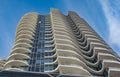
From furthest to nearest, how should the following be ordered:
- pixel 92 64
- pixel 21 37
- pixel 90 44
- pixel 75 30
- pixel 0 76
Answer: pixel 75 30 → pixel 21 37 → pixel 90 44 → pixel 92 64 → pixel 0 76

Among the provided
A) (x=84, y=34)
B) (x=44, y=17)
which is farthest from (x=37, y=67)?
(x=44, y=17)

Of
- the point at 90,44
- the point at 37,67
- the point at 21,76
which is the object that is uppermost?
the point at 90,44

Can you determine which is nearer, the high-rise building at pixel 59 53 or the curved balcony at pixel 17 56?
the high-rise building at pixel 59 53

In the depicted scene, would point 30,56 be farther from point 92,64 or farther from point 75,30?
point 75,30

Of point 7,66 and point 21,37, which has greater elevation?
point 21,37

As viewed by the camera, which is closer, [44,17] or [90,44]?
[90,44]

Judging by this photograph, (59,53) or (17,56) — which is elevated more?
(17,56)

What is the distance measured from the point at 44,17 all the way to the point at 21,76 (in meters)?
67.6

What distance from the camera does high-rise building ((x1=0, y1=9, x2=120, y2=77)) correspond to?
55.5 metres

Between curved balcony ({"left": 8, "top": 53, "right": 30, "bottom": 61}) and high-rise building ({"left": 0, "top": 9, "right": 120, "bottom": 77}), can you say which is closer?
high-rise building ({"left": 0, "top": 9, "right": 120, "bottom": 77})

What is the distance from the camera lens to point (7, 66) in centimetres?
5847

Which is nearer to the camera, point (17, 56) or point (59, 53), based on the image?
point (59, 53)

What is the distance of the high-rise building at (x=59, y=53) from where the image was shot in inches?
2186

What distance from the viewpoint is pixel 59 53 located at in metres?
59.2
